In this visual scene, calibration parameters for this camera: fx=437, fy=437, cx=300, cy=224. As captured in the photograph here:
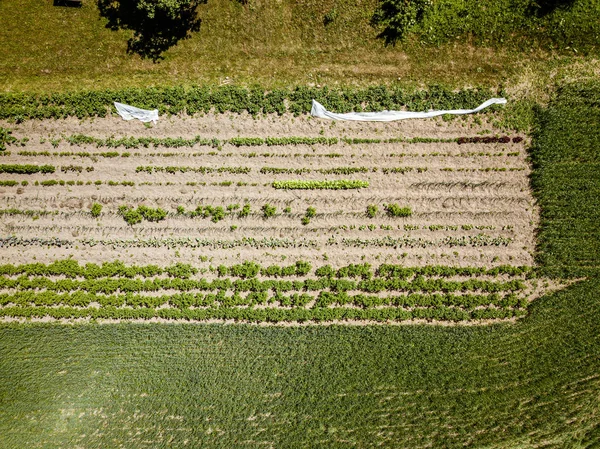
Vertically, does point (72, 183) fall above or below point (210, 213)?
above

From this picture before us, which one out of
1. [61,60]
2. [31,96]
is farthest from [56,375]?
[61,60]

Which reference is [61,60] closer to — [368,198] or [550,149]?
[368,198]

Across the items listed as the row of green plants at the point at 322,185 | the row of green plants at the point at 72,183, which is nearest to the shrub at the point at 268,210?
the row of green plants at the point at 322,185

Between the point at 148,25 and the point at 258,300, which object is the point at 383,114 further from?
the point at 148,25

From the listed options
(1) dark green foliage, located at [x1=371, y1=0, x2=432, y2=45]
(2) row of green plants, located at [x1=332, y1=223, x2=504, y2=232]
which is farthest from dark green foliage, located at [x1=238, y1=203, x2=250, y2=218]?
(1) dark green foliage, located at [x1=371, y1=0, x2=432, y2=45]

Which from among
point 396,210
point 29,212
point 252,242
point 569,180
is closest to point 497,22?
point 569,180

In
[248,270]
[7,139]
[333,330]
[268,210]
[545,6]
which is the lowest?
[333,330]
